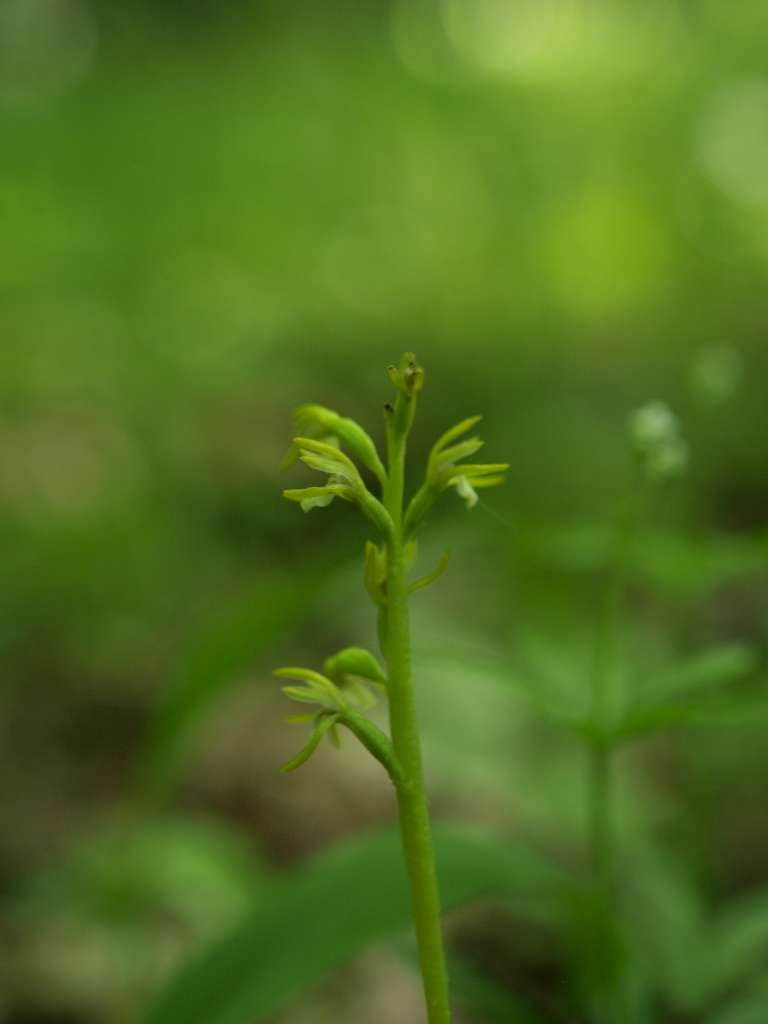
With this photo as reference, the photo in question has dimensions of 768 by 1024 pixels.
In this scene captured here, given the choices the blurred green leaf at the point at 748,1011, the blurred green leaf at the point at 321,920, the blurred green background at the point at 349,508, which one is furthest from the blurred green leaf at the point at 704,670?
the blurred green leaf at the point at 748,1011

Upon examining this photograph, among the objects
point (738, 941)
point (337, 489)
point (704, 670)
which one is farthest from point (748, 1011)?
point (337, 489)

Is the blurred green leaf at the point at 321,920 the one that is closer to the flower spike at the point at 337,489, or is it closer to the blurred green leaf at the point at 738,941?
the blurred green leaf at the point at 738,941

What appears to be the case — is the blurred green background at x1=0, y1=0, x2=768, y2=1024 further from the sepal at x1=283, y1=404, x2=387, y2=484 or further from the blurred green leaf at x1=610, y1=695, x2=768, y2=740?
the sepal at x1=283, y1=404, x2=387, y2=484

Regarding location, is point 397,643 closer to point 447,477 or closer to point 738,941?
point 447,477

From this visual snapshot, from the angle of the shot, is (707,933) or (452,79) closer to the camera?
(707,933)

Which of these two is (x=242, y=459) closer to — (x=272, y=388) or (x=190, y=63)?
(x=272, y=388)

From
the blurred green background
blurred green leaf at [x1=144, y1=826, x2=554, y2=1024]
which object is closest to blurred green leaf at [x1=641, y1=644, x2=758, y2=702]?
the blurred green background

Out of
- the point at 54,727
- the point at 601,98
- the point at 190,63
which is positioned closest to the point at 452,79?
the point at 601,98
